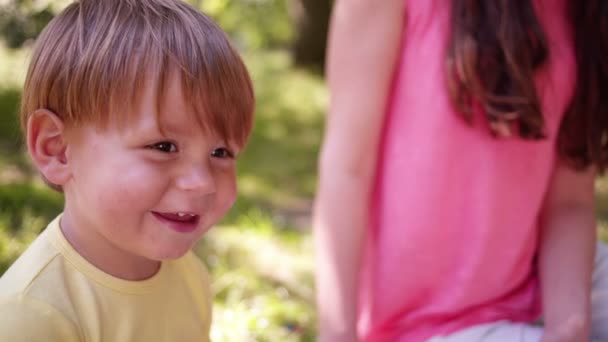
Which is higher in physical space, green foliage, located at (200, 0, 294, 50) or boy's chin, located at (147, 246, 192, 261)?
boy's chin, located at (147, 246, 192, 261)

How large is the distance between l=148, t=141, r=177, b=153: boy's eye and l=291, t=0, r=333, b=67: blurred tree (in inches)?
226

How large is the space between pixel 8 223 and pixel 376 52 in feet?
6.16

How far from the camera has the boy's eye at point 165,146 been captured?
1.16 meters

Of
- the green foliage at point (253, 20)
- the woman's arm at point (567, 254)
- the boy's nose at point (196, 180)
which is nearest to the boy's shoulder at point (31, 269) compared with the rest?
the boy's nose at point (196, 180)

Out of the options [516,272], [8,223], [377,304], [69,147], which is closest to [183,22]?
[69,147]

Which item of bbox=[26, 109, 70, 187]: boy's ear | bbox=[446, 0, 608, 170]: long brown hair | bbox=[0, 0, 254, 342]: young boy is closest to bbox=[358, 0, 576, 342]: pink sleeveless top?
bbox=[446, 0, 608, 170]: long brown hair

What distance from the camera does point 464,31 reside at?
5.37 ft

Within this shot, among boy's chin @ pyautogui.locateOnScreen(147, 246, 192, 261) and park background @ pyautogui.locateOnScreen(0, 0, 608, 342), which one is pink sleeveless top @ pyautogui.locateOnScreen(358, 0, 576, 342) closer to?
boy's chin @ pyautogui.locateOnScreen(147, 246, 192, 261)

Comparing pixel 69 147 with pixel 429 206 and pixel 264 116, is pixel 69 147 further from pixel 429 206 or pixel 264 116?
pixel 264 116

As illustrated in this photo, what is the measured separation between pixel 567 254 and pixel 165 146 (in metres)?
1.03

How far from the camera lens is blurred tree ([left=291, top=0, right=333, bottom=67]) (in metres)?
6.81

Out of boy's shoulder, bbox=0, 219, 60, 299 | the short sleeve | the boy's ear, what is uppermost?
the boy's ear

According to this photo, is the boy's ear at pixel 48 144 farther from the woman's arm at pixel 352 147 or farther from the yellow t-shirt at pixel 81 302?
the woman's arm at pixel 352 147

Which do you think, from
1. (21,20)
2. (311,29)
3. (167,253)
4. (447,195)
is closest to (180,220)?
(167,253)
